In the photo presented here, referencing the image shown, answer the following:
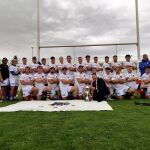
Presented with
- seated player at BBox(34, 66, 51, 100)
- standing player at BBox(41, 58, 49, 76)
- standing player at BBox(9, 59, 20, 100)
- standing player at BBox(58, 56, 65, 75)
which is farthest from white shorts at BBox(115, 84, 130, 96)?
standing player at BBox(9, 59, 20, 100)

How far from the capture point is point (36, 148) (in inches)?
146

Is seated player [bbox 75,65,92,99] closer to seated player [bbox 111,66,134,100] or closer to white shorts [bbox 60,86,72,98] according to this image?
white shorts [bbox 60,86,72,98]

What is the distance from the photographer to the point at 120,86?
10766 millimetres

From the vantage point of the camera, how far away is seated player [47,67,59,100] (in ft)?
35.7

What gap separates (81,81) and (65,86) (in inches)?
23.3

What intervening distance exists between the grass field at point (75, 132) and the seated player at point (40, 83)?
173 inches

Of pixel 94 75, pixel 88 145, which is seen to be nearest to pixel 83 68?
pixel 94 75

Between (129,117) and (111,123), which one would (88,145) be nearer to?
(111,123)

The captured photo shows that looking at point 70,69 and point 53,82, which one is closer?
point 53,82

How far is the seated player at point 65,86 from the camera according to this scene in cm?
1072

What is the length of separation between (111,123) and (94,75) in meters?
5.52

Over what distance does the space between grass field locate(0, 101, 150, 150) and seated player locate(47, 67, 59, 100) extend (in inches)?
176

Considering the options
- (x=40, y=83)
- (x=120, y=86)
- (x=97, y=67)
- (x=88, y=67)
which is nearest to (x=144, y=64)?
(x=120, y=86)

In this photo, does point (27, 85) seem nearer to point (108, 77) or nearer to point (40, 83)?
A: point (40, 83)
